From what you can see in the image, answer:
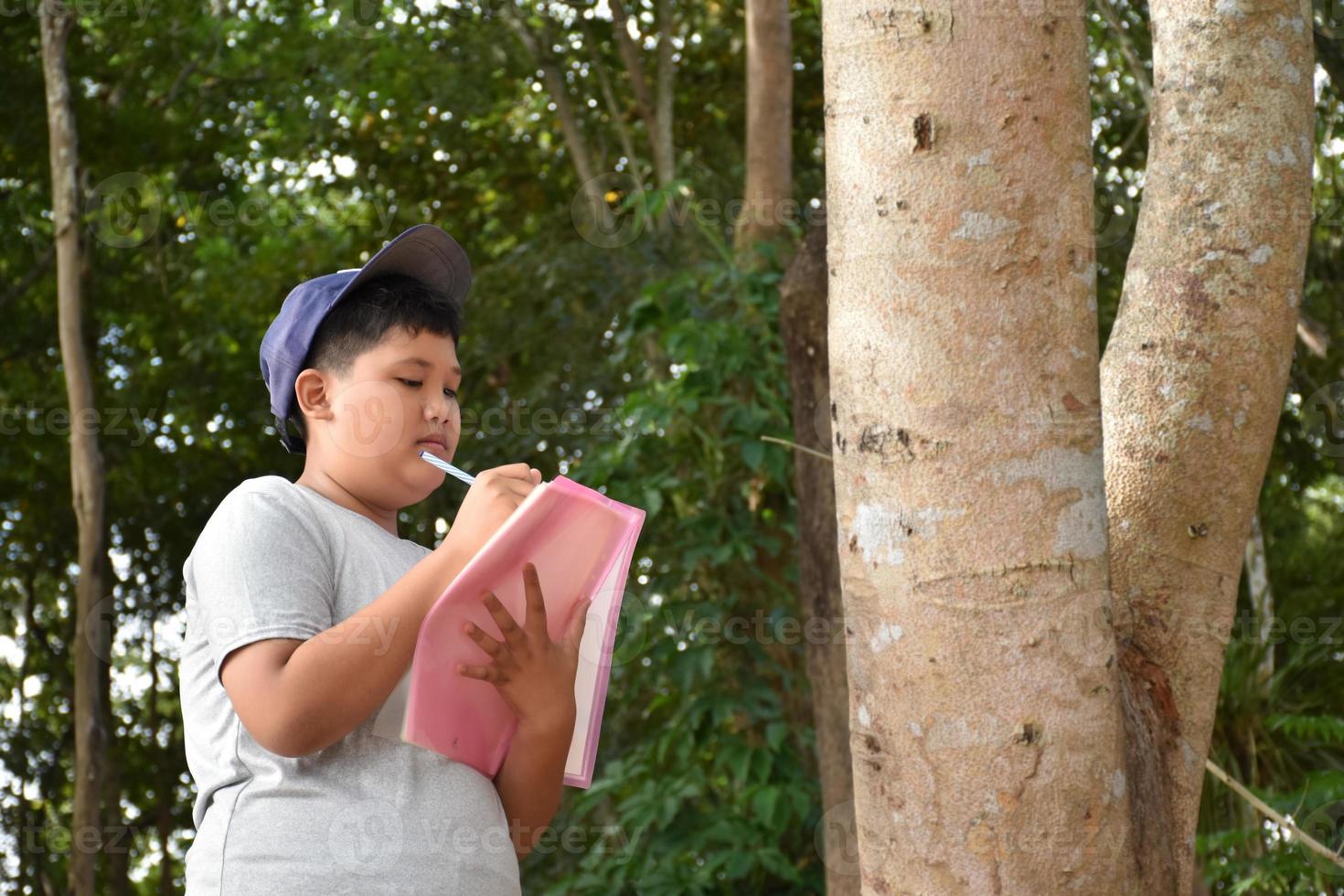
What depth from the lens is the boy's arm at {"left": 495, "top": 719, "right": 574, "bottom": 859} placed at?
1.31m

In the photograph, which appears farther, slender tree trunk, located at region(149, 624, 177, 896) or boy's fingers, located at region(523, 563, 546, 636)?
slender tree trunk, located at region(149, 624, 177, 896)

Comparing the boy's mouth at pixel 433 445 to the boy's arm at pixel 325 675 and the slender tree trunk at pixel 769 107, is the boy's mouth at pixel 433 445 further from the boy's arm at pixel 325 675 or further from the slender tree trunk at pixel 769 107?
the slender tree trunk at pixel 769 107

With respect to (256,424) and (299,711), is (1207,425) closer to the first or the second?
(299,711)

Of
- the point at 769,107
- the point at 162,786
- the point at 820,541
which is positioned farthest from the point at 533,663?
the point at 162,786

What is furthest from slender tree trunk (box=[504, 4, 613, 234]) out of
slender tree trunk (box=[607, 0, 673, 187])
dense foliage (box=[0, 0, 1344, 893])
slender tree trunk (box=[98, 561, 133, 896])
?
slender tree trunk (box=[98, 561, 133, 896])

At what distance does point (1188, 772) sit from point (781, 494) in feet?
10.1

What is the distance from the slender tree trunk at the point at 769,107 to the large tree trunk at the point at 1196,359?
3703 millimetres

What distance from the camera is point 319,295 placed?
1461mm

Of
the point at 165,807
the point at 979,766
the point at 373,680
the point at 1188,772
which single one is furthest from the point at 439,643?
the point at 165,807

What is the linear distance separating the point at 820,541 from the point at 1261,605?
127 inches

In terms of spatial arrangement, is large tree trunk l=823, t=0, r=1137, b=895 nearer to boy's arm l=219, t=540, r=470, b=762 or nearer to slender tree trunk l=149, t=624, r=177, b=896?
boy's arm l=219, t=540, r=470, b=762

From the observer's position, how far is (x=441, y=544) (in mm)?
1215

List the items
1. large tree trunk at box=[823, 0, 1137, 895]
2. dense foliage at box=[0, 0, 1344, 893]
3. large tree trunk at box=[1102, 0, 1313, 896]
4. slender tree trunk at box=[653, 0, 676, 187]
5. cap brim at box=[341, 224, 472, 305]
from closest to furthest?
large tree trunk at box=[823, 0, 1137, 895], large tree trunk at box=[1102, 0, 1313, 896], cap brim at box=[341, 224, 472, 305], dense foliage at box=[0, 0, 1344, 893], slender tree trunk at box=[653, 0, 676, 187]

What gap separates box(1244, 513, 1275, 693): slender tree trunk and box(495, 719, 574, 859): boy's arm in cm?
420
